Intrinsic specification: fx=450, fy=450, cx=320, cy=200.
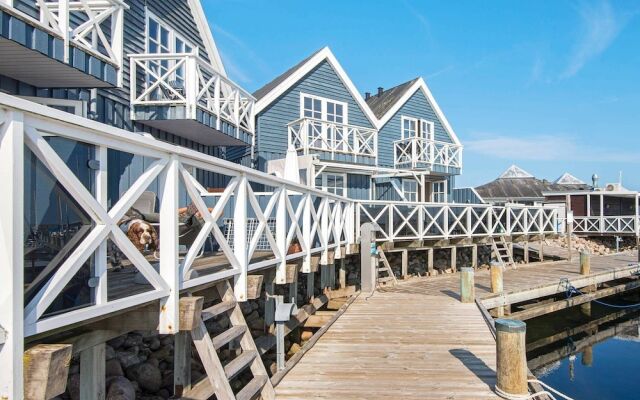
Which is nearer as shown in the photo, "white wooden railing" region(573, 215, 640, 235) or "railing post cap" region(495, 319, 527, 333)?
"railing post cap" region(495, 319, 527, 333)

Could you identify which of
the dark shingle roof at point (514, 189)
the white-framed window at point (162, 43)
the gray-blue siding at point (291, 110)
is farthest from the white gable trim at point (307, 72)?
the dark shingle roof at point (514, 189)

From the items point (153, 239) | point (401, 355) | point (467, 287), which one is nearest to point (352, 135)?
point (467, 287)

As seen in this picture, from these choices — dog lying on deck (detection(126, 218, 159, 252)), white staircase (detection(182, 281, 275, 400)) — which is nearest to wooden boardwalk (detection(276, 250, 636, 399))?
white staircase (detection(182, 281, 275, 400))

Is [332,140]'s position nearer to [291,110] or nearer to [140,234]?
[291,110]

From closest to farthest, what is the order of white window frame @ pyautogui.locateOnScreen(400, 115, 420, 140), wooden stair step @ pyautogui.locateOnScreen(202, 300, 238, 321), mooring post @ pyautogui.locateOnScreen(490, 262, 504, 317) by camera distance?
wooden stair step @ pyautogui.locateOnScreen(202, 300, 238, 321)
mooring post @ pyautogui.locateOnScreen(490, 262, 504, 317)
white window frame @ pyautogui.locateOnScreen(400, 115, 420, 140)

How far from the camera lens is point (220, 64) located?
46.6 feet

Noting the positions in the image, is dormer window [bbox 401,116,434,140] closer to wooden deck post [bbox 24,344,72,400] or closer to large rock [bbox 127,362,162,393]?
large rock [bbox 127,362,162,393]

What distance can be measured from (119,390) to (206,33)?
36.2 ft

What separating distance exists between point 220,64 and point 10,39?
9.14 meters

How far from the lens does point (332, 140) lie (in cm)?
1656

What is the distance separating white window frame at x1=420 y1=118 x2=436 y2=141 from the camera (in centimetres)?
2230

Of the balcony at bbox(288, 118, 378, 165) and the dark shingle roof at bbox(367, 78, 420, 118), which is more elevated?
the dark shingle roof at bbox(367, 78, 420, 118)

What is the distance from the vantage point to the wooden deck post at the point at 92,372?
3.36 meters

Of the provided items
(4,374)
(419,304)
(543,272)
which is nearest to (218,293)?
(4,374)
